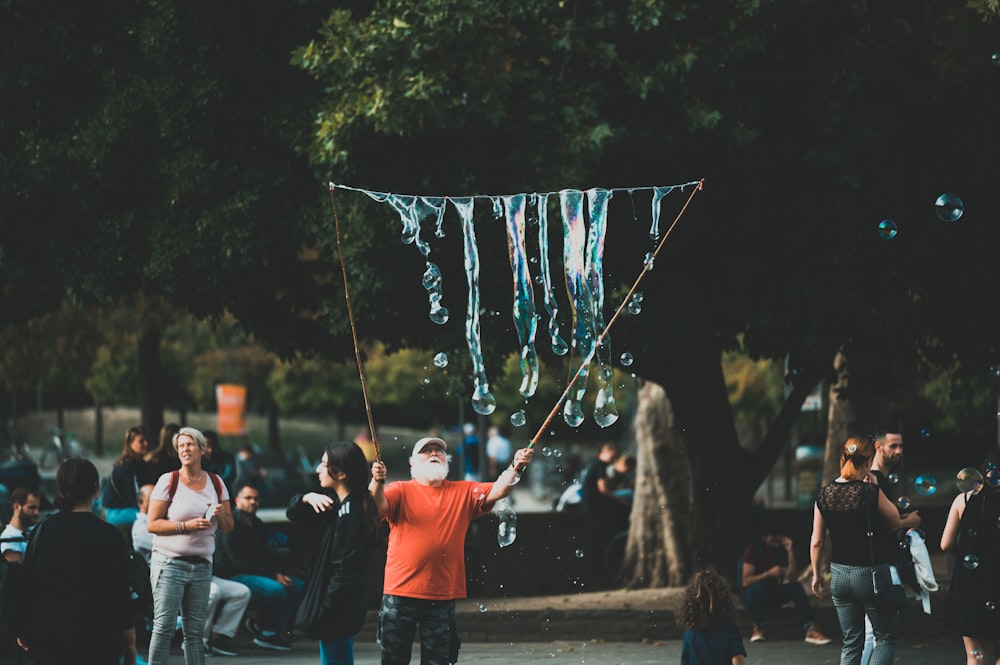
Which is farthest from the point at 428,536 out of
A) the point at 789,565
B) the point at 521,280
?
the point at 789,565

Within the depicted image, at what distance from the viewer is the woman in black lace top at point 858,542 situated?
9070 mm

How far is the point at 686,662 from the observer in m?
7.34

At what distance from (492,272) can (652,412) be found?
5.50 meters

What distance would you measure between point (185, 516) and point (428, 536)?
2035mm

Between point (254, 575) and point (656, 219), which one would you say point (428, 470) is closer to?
point (656, 219)

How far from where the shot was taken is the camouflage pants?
8211mm

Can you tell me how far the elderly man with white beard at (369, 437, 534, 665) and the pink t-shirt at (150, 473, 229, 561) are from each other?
5.83 feet

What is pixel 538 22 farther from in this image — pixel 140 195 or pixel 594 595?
pixel 594 595

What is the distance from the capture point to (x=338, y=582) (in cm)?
838

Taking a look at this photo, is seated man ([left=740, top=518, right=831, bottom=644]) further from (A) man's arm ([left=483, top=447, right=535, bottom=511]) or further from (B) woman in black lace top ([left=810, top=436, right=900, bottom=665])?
(A) man's arm ([left=483, top=447, right=535, bottom=511])

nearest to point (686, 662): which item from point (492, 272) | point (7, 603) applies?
point (7, 603)

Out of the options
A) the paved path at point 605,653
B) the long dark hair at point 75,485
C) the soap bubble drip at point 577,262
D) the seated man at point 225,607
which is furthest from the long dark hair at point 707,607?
the seated man at point 225,607

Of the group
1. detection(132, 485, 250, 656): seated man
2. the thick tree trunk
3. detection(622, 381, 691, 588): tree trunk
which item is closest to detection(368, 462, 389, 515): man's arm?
detection(132, 485, 250, 656): seated man

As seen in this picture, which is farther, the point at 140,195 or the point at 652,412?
the point at 652,412
